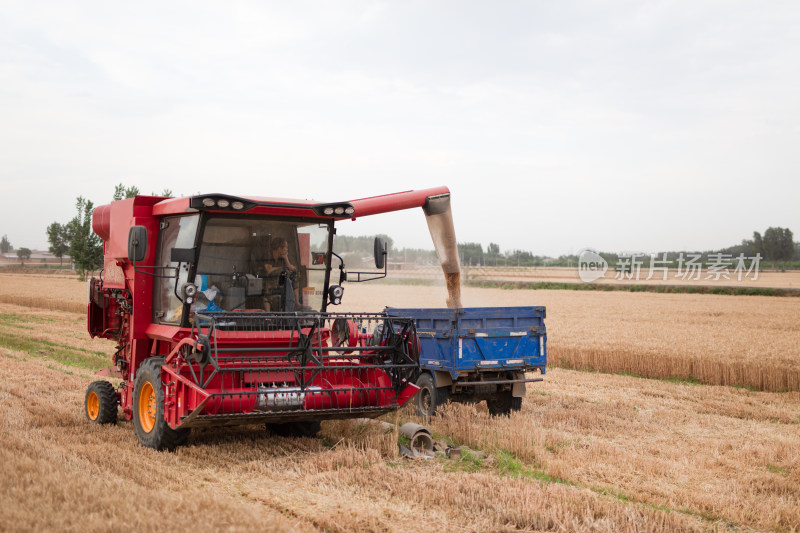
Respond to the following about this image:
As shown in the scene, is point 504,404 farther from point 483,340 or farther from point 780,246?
point 780,246

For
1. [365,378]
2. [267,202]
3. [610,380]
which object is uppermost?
[267,202]

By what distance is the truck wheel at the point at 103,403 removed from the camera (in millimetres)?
8695

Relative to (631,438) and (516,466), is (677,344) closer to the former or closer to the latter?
(631,438)

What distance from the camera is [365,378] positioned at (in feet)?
26.0

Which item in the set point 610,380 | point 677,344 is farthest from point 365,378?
point 677,344

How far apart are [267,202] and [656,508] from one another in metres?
4.74

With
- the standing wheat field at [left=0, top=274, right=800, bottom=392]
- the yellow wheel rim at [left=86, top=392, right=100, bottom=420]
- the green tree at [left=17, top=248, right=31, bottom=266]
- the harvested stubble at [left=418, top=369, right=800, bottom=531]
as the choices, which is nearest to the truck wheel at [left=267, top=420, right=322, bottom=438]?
the harvested stubble at [left=418, top=369, right=800, bottom=531]

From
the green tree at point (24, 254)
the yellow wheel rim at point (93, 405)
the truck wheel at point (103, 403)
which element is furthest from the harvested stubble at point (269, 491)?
the green tree at point (24, 254)

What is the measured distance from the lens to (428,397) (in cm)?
1028

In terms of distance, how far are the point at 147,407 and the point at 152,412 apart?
17 centimetres

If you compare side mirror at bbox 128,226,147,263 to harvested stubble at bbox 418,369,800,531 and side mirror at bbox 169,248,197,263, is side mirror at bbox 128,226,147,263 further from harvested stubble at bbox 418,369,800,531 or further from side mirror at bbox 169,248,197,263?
harvested stubble at bbox 418,369,800,531

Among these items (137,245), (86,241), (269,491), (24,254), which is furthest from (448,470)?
(24,254)

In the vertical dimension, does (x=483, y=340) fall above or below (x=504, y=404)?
above

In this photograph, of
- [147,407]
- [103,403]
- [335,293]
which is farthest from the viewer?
[103,403]
